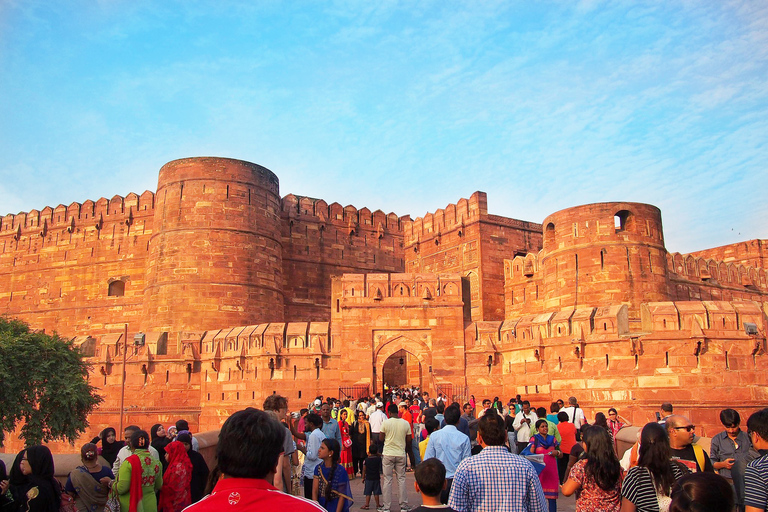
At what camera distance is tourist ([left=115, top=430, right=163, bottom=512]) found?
4.48m

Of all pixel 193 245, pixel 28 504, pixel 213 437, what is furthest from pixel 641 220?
pixel 28 504

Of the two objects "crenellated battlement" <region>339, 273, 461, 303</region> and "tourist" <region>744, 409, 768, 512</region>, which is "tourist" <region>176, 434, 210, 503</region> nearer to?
"tourist" <region>744, 409, 768, 512</region>

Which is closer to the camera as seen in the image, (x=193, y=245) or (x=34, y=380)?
(x=34, y=380)

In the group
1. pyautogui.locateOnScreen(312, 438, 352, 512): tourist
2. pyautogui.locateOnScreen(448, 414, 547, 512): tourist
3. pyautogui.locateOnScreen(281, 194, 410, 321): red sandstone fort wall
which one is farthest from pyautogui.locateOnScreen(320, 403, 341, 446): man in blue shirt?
pyautogui.locateOnScreen(281, 194, 410, 321): red sandstone fort wall

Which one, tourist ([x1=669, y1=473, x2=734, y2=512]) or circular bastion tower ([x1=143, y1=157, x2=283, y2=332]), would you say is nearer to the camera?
tourist ([x1=669, y1=473, x2=734, y2=512])

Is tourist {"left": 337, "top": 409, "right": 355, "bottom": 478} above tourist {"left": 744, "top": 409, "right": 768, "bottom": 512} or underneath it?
underneath

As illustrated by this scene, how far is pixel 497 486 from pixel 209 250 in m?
20.1

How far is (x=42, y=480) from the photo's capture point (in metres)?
4.05

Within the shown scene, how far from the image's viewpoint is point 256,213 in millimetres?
23578

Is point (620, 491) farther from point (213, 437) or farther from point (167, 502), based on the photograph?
point (213, 437)

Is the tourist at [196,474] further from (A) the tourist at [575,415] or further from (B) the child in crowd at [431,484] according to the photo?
(A) the tourist at [575,415]

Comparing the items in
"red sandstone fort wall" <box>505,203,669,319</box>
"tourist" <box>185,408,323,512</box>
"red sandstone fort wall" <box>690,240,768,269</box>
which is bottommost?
"tourist" <box>185,408,323,512</box>

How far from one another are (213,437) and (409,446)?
108 inches

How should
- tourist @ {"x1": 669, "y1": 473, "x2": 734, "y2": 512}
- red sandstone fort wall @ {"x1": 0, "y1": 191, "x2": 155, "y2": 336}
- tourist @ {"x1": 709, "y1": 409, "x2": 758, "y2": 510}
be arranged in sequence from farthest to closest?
red sandstone fort wall @ {"x1": 0, "y1": 191, "x2": 155, "y2": 336}
tourist @ {"x1": 709, "y1": 409, "x2": 758, "y2": 510}
tourist @ {"x1": 669, "y1": 473, "x2": 734, "y2": 512}
